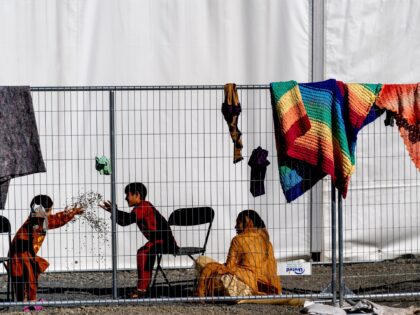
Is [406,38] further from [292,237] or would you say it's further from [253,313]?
[253,313]

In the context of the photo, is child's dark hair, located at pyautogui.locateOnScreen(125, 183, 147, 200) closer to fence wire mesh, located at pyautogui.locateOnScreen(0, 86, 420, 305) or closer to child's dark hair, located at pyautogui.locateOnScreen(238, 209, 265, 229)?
fence wire mesh, located at pyautogui.locateOnScreen(0, 86, 420, 305)

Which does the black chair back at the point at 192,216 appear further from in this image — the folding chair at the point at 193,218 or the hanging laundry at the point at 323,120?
the hanging laundry at the point at 323,120

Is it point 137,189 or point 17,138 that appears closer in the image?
point 17,138

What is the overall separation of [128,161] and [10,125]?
257cm

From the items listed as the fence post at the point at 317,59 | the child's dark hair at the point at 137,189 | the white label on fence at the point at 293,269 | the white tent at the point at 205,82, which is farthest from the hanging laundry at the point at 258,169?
the fence post at the point at 317,59

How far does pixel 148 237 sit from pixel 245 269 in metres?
0.98

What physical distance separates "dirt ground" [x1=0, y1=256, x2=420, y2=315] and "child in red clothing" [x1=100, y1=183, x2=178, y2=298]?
0.23 metres

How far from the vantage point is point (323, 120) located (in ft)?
26.1

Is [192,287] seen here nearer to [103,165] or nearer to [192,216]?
[192,216]

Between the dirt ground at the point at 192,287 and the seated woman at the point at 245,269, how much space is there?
0.16 metres

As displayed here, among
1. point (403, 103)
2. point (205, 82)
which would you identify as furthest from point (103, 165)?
point (403, 103)

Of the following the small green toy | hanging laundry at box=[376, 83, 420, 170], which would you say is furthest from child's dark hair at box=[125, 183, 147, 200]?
hanging laundry at box=[376, 83, 420, 170]

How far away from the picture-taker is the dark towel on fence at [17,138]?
25.4 feet

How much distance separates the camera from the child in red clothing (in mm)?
8680
